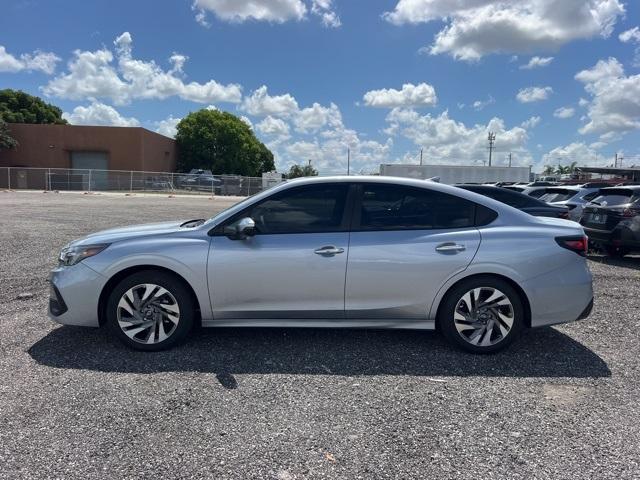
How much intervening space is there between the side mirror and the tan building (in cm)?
4881

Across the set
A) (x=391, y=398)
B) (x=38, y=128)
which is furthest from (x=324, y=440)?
(x=38, y=128)

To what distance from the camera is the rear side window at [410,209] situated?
4461 mm

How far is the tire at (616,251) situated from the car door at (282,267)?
7.23m

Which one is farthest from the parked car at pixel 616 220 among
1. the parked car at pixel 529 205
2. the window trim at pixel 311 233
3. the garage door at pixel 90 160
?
the garage door at pixel 90 160

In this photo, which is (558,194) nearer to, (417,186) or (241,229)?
(417,186)

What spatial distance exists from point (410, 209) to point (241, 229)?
154cm

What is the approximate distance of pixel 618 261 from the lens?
9.61 metres

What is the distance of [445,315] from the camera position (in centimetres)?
441

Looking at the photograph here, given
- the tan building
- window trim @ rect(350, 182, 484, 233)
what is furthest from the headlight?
the tan building

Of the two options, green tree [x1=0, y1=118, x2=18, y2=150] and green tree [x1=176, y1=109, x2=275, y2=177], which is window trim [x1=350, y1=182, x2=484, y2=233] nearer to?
green tree [x1=0, y1=118, x2=18, y2=150]

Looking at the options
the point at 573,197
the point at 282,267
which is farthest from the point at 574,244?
the point at 573,197

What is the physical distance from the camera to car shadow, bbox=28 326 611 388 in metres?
4.11

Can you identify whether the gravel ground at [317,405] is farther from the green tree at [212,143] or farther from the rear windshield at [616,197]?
the green tree at [212,143]

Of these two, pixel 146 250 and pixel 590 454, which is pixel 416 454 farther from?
pixel 146 250
